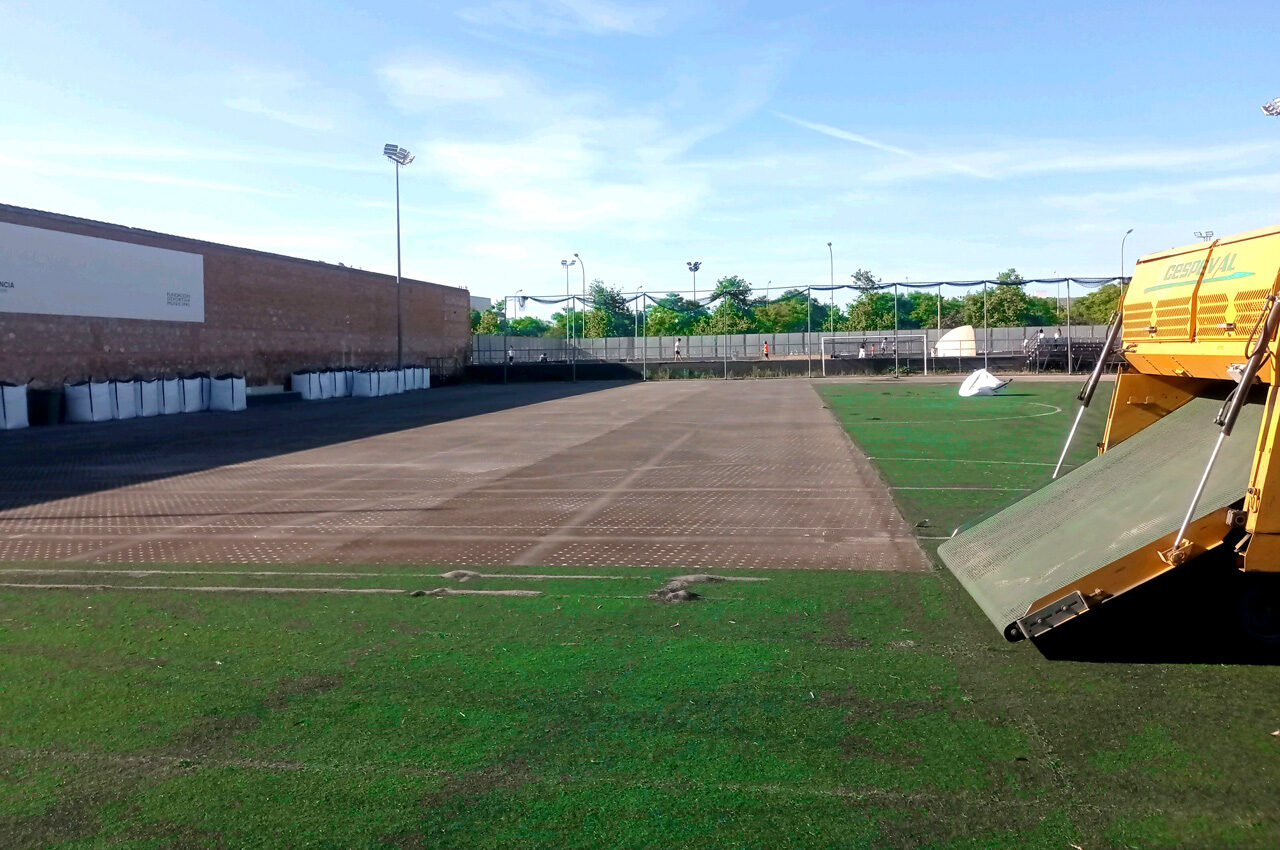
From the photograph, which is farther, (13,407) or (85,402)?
(85,402)

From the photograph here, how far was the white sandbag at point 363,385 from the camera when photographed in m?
44.5

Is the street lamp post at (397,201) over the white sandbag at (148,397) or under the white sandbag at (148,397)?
over

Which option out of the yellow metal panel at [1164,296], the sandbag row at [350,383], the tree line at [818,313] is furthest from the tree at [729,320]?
the yellow metal panel at [1164,296]

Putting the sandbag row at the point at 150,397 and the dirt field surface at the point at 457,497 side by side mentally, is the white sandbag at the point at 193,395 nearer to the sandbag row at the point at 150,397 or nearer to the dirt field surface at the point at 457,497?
the sandbag row at the point at 150,397

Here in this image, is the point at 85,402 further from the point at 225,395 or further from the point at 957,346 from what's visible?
the point at 957,346

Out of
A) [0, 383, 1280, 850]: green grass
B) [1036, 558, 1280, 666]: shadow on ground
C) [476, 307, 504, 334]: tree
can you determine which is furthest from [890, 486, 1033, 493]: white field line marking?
[476, 307, 504, 334]: tree

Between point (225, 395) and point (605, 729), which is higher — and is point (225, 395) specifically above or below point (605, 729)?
above

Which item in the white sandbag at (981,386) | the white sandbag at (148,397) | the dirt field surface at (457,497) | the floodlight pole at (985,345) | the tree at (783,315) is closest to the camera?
the dirt field surface at (457,497)

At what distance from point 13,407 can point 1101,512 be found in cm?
2766

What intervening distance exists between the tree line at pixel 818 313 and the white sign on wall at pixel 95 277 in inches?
1801

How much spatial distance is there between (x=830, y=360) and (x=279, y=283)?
3081cm

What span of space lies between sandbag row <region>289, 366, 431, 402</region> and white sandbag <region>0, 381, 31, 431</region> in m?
14.4

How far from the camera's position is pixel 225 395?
34.8m

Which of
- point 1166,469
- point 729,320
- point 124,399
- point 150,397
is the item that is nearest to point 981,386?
point 150,397
